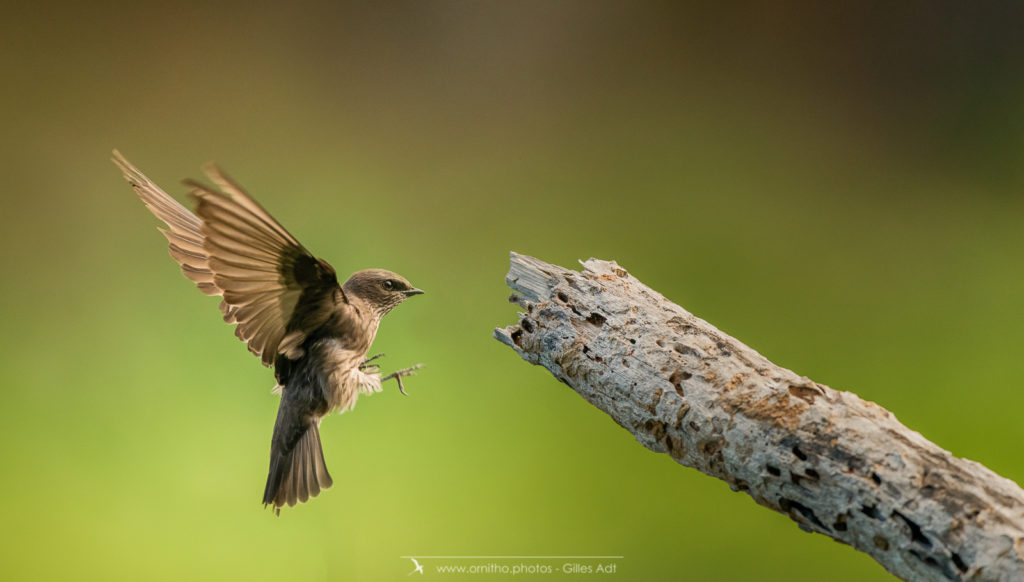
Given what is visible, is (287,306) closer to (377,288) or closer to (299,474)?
(377,288)

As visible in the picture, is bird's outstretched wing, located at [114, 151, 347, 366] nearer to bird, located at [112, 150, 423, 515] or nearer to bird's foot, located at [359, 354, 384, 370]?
bird, located at [112, 150, 423, 515]

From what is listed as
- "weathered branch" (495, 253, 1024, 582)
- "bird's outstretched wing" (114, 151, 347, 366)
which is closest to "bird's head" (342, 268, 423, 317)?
"bird's outstretched wing" (114, 151, 347, 366)

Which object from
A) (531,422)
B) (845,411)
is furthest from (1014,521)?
(531,422)

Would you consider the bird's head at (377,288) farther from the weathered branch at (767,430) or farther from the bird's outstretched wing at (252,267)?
the weathered branch at (767,430)

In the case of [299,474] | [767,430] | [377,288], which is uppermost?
[377,288]

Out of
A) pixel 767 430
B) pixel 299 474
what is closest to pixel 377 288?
pixel 299 474

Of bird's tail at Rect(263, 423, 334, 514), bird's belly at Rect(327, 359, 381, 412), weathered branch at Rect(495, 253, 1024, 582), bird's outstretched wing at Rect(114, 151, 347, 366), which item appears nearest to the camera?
Result: weathered branch at Rect(495, 253, 1024, 582)

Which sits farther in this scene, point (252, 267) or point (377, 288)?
point (377, 288)
